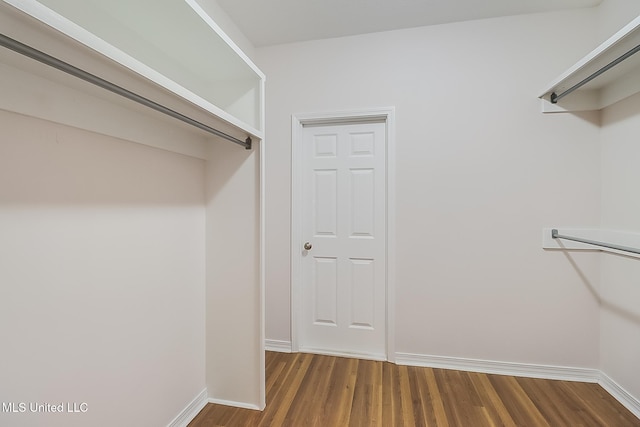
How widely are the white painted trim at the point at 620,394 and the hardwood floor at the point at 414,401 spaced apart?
0.04 meters

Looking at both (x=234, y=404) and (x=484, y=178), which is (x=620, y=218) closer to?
(x=484, y=178)

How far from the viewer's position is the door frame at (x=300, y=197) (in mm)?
2195

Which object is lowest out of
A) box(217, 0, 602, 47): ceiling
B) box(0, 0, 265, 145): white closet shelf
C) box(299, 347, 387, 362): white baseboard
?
box(299, 347, 387, 362): white baseboard

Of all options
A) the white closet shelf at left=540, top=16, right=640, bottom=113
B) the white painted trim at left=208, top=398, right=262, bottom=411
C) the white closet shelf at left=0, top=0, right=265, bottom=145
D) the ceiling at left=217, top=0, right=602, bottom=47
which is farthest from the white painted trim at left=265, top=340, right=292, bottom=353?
the white closet shelf at left=540, top=16, right=640, bottom=113

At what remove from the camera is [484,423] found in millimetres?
1545

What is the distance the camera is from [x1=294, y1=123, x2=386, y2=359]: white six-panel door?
7.55ft

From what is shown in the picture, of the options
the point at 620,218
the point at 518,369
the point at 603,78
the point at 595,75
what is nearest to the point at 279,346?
the point at 518,369

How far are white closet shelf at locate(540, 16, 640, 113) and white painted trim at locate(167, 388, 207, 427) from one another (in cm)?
284

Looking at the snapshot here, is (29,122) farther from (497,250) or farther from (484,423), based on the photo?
(497,250)

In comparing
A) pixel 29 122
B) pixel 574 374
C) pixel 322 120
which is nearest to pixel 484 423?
pixel 574 374

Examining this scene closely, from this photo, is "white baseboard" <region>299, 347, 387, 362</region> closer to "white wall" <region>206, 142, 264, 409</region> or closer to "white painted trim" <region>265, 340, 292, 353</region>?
"white painted trim" <region>265, 340, 292, 353</region>

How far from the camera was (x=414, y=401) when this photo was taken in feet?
5.66

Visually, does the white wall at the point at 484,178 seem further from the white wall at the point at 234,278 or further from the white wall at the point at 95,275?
the white wall at the point at 95,275

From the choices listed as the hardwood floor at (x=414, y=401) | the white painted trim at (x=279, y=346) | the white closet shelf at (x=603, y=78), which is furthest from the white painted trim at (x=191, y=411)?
the white closet shelf at (x=603, y=78)
